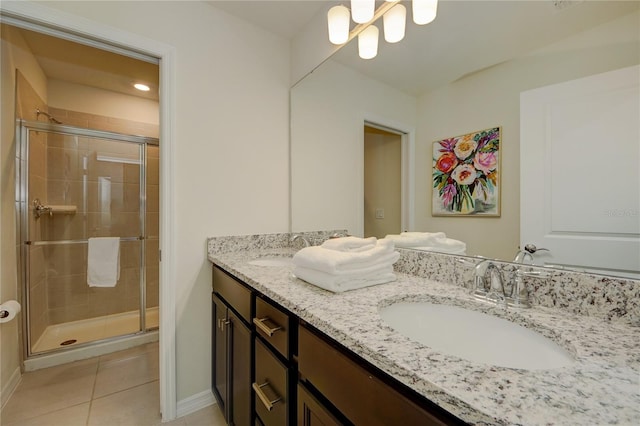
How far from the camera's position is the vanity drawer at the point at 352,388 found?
0.45m

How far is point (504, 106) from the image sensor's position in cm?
82

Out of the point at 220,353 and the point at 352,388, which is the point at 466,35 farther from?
the point at 220,353

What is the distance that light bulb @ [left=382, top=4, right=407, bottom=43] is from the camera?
115 cm

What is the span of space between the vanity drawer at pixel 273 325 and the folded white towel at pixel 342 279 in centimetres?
15

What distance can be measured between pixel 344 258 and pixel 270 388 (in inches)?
19.7

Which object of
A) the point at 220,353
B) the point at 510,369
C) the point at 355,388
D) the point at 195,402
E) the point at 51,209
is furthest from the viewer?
the point at 51,209

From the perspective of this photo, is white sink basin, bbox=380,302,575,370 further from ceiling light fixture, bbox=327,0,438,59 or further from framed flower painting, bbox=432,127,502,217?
ceiling light fixture, bbox=327,0,438,59

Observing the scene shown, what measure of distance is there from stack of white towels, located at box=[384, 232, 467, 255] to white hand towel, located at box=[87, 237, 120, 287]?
2.39 metres

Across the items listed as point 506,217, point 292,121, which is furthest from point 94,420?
point 506,217

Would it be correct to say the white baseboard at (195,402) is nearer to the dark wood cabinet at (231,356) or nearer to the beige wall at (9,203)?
the dark wood cabinet at (231,356)

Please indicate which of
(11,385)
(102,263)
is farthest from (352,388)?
(102,263)

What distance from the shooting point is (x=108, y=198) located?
8.34ft

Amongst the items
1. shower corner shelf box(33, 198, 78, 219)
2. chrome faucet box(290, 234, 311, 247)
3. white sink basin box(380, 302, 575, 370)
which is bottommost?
white sink basin box(380, 302, 575, 370)

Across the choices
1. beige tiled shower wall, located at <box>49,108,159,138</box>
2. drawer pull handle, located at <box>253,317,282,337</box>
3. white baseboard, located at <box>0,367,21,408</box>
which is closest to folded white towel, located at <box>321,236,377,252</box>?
drawer pull handle, located at <box>253,317,282,337</box>
